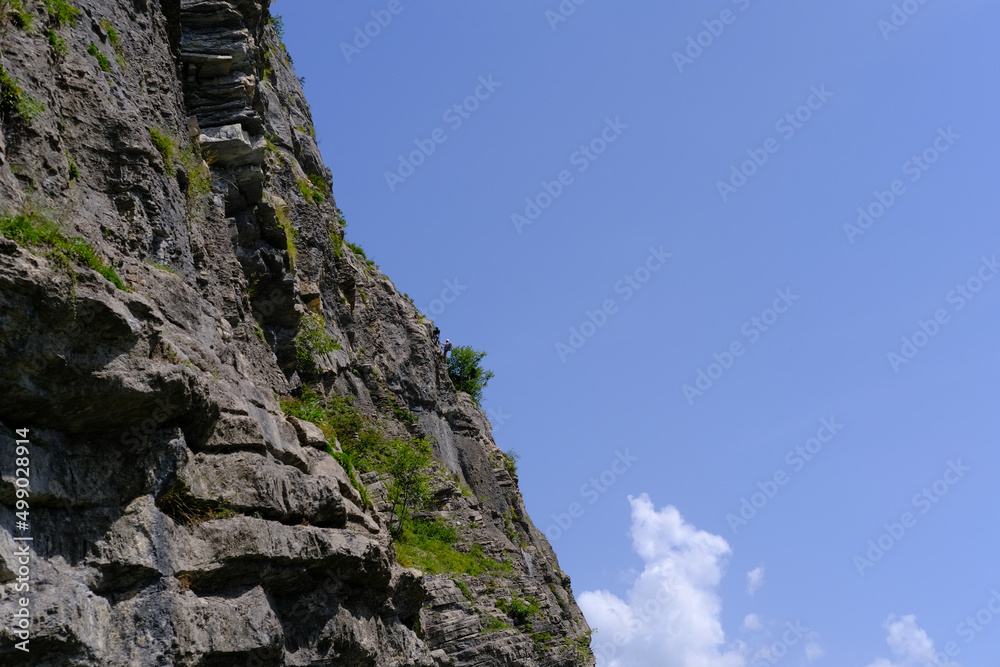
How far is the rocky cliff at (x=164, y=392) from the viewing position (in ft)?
29.2

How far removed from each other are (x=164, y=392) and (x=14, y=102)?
4.52m

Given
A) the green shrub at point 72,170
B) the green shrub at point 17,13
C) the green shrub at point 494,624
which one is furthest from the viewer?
the green shrub at point 494,624

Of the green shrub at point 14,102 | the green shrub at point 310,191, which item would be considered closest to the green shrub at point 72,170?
the green shrub at point 14,102

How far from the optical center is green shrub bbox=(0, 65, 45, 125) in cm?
1077

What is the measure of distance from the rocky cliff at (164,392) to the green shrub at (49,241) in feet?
0.12

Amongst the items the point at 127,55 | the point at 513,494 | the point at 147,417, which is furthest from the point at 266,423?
the point at 513,494

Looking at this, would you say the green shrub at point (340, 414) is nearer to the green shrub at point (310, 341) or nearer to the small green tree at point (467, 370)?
the green shrub at point (310, 341)

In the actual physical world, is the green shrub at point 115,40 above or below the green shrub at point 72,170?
above

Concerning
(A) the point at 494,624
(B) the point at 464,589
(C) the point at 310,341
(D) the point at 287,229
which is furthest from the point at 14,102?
(A) the point at 494,624

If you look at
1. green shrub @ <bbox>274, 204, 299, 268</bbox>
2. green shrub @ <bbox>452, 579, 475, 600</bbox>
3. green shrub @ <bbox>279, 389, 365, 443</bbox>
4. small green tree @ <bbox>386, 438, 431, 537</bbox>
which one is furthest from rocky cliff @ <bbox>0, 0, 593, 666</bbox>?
small green tree @ <bbox>386, 438, 431, 537</bbox>

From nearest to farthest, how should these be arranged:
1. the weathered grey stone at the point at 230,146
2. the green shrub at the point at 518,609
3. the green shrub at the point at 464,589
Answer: the weathered grey stone at the point at 230,146 < the green shrub at the point at 464,589 < the green shrub at the point at 518,609

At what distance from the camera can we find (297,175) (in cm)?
2783

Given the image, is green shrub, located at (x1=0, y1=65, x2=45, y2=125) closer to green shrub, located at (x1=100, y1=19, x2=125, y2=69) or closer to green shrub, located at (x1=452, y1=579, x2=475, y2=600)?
green shrub, located at (x1=100, y1=19, x2=125, y2=69)

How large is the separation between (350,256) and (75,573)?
2394 cm
